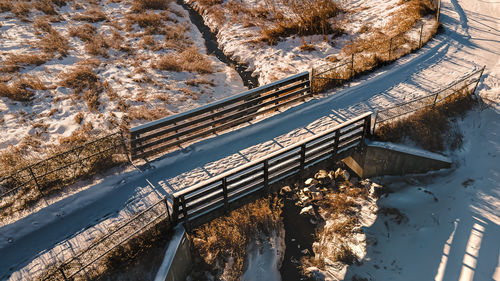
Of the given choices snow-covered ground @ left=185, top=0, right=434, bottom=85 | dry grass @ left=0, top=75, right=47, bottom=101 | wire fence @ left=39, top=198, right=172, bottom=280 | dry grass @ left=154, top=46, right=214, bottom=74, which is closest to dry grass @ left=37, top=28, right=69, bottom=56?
dry grass @ left=0, top=75, right=47, bottom=101

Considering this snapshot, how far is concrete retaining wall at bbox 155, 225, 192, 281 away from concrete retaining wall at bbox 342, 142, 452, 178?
696 centimetres

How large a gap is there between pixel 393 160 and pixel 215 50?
16313 millimetres

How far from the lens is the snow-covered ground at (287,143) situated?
9883mm

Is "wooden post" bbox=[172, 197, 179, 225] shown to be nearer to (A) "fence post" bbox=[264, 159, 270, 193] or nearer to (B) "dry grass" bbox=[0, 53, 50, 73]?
(A) "fence post" bbox=[264, 159, 270, 193]

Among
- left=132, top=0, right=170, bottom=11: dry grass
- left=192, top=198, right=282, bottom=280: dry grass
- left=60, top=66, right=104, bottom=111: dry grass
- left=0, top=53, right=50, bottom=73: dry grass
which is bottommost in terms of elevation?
left=192, top=198, right=282, bottom=280: dry grass

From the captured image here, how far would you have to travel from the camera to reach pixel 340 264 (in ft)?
39.2

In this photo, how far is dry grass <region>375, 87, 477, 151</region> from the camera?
1332 centimetres

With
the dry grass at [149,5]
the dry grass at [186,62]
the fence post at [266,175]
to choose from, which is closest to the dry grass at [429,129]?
the fence post at [266,175]

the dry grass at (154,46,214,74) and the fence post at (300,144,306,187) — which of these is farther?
the dry grass at (154,46,214,74)

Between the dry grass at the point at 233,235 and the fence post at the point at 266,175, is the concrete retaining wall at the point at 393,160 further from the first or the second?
the fence post at the point at 266,175

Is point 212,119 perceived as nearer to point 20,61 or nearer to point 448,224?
point 448,224

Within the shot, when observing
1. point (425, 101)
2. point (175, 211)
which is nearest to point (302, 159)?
point (175, 211)

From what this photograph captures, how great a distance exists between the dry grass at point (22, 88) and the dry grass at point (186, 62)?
693cm

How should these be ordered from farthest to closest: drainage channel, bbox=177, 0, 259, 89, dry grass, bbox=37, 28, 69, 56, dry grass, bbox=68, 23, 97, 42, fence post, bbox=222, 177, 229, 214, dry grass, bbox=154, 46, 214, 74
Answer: dry grass, bbox=68, 23, 97, 42 → dry grass, bbox=37, 28, 69, 56 → dry grass, bbox=154, 46, 214, 74 → drainage channel, bbox=177, 0, 259, 89 → fence post, bbox=222, 177, 229, 214
